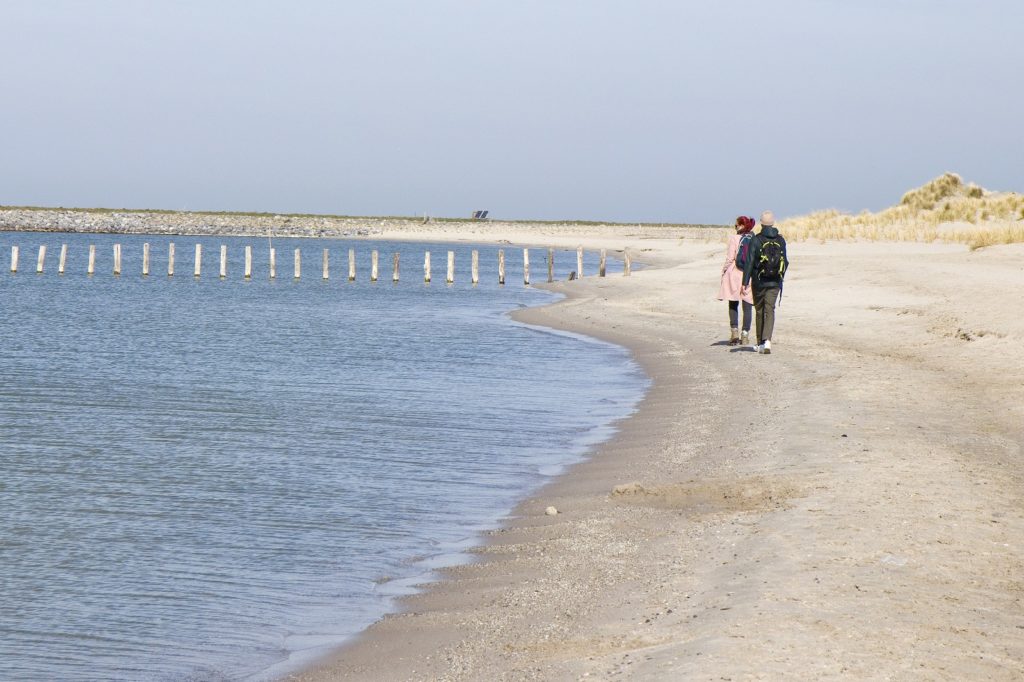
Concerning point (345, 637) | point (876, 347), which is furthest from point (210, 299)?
point (345, 637)

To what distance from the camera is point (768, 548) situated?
767 centimetres

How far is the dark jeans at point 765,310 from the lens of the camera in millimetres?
18312

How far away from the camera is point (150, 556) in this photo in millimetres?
8797

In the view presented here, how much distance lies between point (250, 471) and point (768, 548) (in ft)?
19.5

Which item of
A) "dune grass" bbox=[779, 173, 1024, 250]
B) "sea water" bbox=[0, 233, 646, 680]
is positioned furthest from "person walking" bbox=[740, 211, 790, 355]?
"dune grass" bbox=[779, 173, 1024, 250]

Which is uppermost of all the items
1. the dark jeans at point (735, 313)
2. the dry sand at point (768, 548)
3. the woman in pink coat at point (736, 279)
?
the woman in pink coat at point (736, 279)

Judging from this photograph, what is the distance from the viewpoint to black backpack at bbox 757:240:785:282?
17.9 m

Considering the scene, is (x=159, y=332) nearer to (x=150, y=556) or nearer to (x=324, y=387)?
(x=324, y=387)

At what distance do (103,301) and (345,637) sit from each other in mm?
35205

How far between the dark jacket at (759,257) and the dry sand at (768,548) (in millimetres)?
1394

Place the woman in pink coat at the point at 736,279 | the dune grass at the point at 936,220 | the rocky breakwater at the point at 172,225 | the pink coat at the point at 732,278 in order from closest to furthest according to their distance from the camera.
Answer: the woman in pink coat at the point at 736,279
the pink coat at the point at 732,278
the dune grass at the point at 936,220
the rocky breakwater at the point at 172,225

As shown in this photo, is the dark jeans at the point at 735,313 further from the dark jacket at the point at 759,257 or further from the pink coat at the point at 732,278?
the dark jacket at the point at 759,257

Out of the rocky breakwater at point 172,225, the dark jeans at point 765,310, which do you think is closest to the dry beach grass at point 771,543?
the dark jeans at point 765,310

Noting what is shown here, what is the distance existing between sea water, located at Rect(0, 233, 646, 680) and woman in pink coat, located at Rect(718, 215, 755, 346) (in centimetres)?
193
